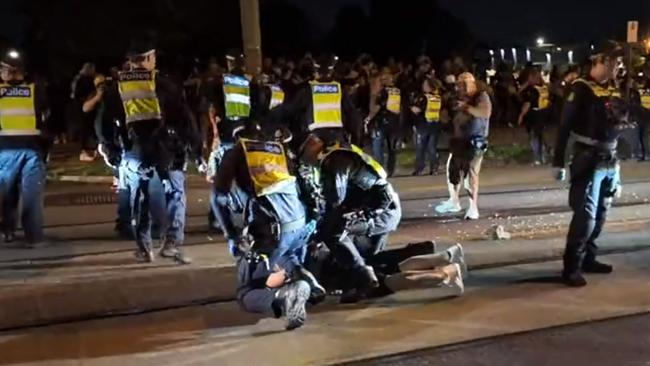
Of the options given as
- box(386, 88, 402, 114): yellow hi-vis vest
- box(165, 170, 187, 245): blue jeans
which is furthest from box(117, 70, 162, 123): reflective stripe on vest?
box(386, 88, 402, 114): yellow hi-vis vest

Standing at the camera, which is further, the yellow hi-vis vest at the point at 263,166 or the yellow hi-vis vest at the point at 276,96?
the yellow hi-vis vest at the point at 276,96

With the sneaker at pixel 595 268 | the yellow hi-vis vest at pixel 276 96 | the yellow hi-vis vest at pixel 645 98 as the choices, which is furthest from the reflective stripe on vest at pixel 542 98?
the sneaker at pixel 595 268

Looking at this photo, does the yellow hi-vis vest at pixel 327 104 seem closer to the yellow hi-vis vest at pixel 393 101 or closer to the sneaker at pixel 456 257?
the sneaker at pixel 456 257

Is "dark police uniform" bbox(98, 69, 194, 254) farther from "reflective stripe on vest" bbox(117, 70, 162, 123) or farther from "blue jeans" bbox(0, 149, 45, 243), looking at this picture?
"blue jeans" bbox(0, 149, 45, 243)

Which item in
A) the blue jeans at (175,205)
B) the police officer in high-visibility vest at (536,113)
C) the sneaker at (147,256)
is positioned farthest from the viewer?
the police officer in high-visibility vest at (536,113)

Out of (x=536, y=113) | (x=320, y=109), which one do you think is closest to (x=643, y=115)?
(x=536, y=113)

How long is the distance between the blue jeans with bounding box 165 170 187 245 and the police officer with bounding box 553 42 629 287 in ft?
11.2

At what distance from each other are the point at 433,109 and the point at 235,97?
638 centimetres

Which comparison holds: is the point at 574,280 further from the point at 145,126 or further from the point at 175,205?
the point at 145,126

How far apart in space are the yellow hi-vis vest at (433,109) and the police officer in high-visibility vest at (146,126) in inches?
287

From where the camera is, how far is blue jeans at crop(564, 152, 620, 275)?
7605 mm

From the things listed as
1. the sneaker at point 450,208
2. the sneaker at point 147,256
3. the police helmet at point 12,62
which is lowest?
the sneaker at point 450,208

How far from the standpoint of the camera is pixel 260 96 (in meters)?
9.48

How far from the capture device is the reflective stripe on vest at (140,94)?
8609 millimetres
